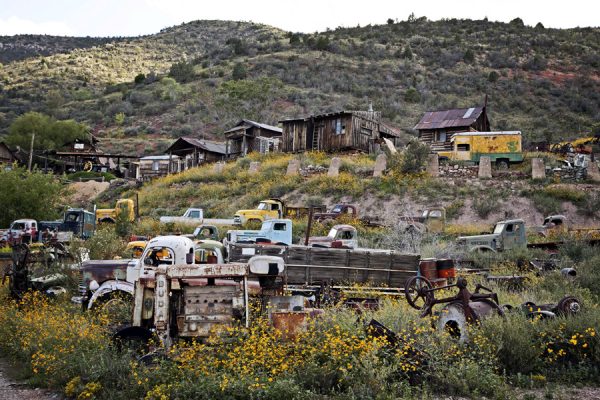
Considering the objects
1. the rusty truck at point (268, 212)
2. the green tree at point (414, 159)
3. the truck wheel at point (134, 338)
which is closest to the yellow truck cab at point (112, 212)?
the rusty truck at point (268, 212)

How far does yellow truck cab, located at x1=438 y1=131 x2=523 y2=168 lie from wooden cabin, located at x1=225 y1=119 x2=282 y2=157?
1659 cm

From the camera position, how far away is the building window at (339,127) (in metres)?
45.5

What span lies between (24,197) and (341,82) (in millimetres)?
52938

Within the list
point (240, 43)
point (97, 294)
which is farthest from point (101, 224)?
point (240, 43)

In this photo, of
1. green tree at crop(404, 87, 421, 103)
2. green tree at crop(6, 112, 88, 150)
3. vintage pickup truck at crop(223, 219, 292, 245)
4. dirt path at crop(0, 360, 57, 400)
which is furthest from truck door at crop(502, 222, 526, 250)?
green tree at crop(6, 112, 88, 150)

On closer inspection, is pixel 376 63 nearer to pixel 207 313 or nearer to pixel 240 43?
pixel 240 43

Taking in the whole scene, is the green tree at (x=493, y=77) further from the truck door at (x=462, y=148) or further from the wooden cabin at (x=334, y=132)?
the truck door at (x=462, y=148)

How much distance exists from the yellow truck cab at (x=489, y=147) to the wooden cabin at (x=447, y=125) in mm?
3724

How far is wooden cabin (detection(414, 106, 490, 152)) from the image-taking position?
4700 cm

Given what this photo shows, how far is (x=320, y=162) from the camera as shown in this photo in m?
41.4

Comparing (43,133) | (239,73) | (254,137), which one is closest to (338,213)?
(254,137)

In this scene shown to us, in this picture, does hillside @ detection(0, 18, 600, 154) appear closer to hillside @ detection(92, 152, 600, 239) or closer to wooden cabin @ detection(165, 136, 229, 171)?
wooden cabin @ detection(165, 136, 229, 171)

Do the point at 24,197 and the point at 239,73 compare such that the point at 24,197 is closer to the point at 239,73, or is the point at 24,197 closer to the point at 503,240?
the point at 503,240

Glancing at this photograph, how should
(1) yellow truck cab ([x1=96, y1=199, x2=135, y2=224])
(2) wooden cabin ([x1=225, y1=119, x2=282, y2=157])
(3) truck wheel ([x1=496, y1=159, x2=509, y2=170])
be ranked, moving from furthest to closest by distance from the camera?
(2) wooden cabin ([x1=225, y1=119, x2=282, y2=157])
(3) truck wheel ([x1=496, y1=159, x2=509, y2=170])
(1) yellow truck cab ([x1=96, y1=199, x2=135, y2=224])
